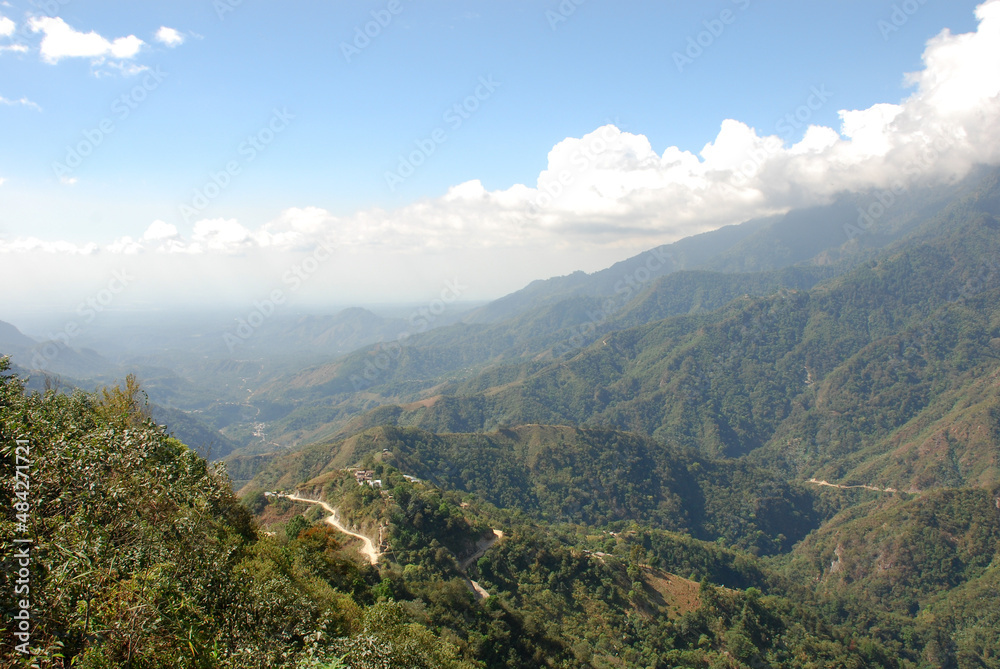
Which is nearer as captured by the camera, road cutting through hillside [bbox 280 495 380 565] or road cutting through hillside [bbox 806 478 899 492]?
road cutting through hillside [bbox 280 495 380 565]

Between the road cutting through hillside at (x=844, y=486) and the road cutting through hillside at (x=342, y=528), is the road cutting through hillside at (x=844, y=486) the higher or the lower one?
the lower one

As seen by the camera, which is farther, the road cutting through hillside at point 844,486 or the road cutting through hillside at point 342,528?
the road cutting through hillside at point 844,486

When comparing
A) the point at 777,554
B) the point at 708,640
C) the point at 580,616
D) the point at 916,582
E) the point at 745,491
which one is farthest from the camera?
the point at 745,491

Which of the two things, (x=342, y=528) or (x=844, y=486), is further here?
(x=844, y=486)

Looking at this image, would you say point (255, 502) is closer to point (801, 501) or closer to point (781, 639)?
point (781, 639)

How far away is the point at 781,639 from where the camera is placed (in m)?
64.6

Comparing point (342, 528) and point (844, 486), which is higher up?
point (342, 528)

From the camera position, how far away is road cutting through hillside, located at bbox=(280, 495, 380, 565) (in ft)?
163

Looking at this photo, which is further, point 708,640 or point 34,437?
point 708,640

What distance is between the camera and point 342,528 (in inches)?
2201

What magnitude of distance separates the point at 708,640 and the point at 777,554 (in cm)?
10462

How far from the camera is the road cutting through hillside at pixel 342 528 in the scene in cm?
4978

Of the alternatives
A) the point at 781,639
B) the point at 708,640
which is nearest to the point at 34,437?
the point at 708,640

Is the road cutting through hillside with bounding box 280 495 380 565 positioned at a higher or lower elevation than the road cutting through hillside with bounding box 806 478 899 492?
higher
